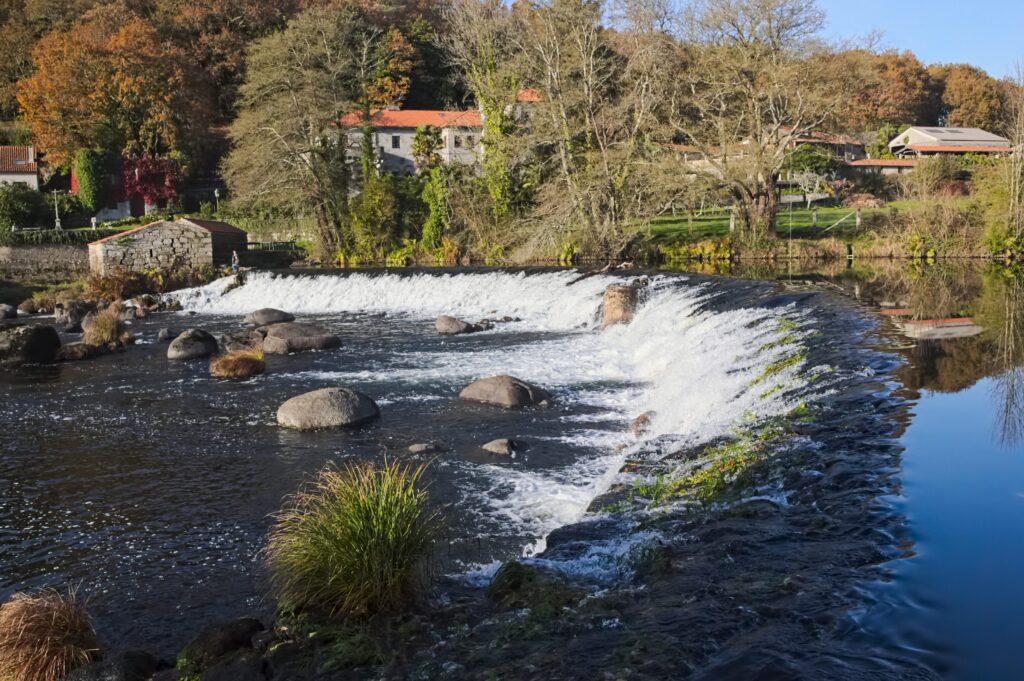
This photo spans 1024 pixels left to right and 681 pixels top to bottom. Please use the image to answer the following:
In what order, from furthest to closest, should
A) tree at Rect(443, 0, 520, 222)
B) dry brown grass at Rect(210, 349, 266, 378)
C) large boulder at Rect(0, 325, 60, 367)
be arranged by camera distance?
tree at Rect(443, 0, 520, 222) < large boulder at Rect(0, 325, 60, 367) < dry brown grass at Rect(210, 349, 266, 378)

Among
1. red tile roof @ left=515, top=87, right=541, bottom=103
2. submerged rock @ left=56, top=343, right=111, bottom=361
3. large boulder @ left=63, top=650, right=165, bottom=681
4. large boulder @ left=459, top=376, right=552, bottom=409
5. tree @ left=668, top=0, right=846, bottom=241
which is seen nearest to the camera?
large boulder @ left=63, top=650, right=165, bottom=681

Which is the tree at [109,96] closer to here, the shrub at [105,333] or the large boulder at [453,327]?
the shrub at [105,333]

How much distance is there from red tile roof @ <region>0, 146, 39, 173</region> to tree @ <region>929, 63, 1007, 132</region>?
81.7 meters

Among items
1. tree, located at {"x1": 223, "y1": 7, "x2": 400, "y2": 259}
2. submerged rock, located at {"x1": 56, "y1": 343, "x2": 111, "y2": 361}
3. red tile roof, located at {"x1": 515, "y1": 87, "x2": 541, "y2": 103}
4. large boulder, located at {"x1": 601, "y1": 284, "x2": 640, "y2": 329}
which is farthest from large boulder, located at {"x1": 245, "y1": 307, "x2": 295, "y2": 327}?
red tile roof, located at {"x1": 515, "y1": 87, "x2": 541, "y2": 103}

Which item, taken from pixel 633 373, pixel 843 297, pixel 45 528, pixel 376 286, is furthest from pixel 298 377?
pixel 376 286

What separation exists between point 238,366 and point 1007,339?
1483 centimetres

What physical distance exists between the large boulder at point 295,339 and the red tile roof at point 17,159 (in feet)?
142

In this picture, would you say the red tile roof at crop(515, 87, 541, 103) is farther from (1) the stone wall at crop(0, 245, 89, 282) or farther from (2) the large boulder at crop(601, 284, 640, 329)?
(1) the stone wall at crop(0, 245, 89, 282)

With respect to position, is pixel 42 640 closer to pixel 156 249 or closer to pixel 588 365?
pixel 588 365

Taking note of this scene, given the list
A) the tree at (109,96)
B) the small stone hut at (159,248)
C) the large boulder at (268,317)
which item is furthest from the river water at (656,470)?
the tree at (109,96)

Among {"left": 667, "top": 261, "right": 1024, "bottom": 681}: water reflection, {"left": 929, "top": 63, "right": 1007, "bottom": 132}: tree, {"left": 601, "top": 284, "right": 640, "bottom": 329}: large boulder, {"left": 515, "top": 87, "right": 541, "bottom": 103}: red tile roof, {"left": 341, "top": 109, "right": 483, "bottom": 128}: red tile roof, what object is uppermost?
{"left": 929, "top": 63, "right": 1007, "bottom": 132}: tree

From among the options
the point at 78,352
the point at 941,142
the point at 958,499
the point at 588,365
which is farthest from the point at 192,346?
the point at 941,142

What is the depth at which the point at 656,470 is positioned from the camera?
29.1 ft

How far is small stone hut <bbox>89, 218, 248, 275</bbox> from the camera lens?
121ft
